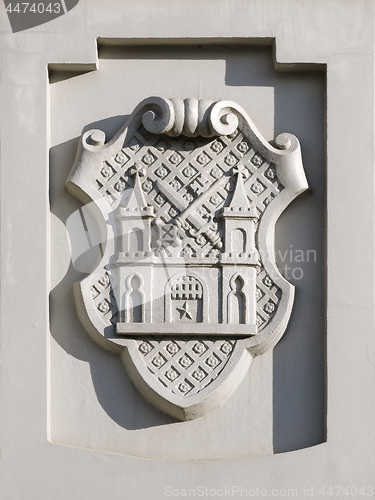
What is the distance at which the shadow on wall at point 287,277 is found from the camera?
5676mm

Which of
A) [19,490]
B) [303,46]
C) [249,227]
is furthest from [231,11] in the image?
[19,490]

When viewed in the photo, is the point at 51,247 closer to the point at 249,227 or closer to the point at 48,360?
the point at 48,360

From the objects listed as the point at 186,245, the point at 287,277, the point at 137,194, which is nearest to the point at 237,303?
the point at 287,277

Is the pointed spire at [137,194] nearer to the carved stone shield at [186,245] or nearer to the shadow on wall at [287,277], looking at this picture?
the carved stone shield at [186,245]

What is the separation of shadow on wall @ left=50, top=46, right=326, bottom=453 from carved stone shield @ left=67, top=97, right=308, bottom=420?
10 cm

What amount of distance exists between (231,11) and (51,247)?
79.1 inches

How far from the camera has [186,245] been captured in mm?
5758

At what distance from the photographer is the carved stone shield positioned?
18.4 feet

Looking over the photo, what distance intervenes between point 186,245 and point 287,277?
2.33 feet

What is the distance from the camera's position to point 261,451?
5641 millimetres

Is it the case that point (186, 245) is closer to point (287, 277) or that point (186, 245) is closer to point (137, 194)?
point (137, 194)

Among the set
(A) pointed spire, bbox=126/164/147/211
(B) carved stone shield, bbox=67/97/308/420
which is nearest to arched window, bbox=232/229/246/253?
(B) carved stone shield, bbox=67/97/308/420

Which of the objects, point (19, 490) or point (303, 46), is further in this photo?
point (303, 46)

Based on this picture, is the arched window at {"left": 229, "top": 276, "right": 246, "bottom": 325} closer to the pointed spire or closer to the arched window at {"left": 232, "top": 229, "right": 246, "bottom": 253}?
the arched window at {"left": 232, "top": 229, "right": 246, "bottom": 253}
